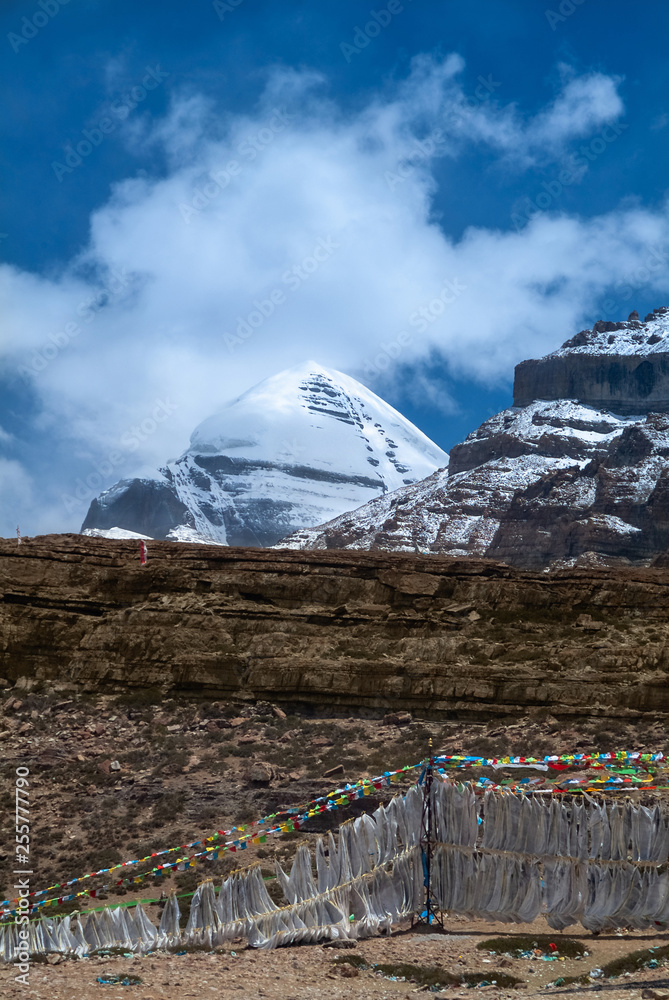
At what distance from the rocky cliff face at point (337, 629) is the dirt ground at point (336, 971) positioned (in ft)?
43.2

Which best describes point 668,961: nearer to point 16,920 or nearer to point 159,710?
point 16,920

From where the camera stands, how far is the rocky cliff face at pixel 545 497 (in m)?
119

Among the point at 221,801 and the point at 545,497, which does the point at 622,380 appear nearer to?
the point at 545,497

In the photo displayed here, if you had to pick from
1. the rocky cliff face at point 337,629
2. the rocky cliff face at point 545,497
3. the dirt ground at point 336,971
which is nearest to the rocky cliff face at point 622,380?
the rocky cliff face at point 545,497

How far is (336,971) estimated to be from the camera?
44.0 feet

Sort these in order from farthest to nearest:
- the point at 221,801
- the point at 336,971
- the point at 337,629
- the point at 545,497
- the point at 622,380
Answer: the point at 622,380 < the point at 545,497 < the point at 337,629 < the point at 221,801 < the point at 336,971

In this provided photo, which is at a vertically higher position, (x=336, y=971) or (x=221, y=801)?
(x=221, y=801)

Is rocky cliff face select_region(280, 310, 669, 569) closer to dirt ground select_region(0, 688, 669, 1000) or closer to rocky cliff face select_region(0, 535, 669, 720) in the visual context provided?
rocky cliff face select_region(0, 535, 669, 720)

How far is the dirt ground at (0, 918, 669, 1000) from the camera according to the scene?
12.2m

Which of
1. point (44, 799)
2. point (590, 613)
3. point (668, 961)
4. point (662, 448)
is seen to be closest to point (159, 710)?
point (44, 799)

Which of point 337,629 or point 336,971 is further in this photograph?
point 337,629

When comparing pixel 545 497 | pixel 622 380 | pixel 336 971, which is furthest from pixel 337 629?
pixel 622 380

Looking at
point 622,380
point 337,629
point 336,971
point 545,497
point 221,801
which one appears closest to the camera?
point 336,971

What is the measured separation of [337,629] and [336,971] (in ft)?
62.3
